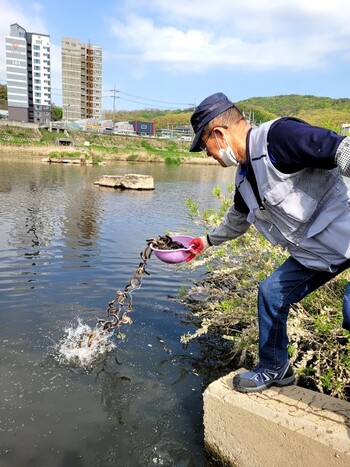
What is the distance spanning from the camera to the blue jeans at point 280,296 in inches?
112

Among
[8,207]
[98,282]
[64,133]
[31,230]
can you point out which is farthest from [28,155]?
[98,282]

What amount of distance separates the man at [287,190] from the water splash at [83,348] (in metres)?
2.51

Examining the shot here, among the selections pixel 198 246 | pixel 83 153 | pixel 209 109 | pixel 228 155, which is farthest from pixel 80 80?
pixel 228 155

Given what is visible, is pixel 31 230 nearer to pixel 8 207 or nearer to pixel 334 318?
pixel 8 207

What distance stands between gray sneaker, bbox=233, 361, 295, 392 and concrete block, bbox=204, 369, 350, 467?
50mm

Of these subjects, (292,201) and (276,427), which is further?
(276,427)

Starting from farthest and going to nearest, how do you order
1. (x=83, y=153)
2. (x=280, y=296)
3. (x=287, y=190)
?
(x=83, y=153) < (x=280, y=296) < (x=287, y=190)

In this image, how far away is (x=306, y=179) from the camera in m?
2.44

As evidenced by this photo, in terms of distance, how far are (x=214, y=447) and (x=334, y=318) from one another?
5.92 feet

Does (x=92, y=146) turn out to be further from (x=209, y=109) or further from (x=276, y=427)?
(x=276, y=427)

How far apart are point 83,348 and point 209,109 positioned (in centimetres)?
378

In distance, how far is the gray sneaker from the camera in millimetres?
3154

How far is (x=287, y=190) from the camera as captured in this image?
246 centimetres

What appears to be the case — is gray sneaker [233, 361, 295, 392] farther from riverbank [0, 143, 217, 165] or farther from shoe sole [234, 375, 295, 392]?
riverbank [0, 143, 217, 165]
